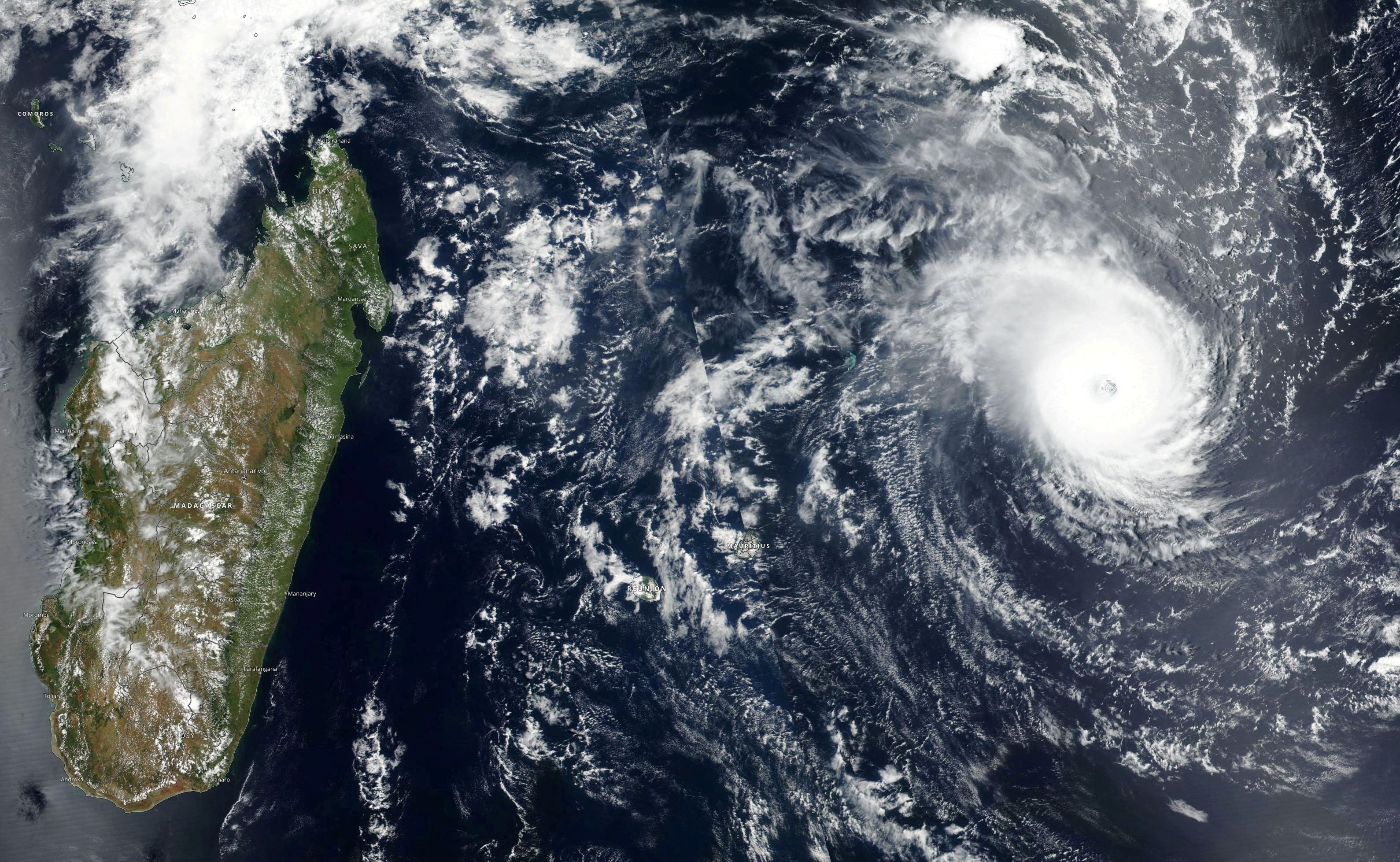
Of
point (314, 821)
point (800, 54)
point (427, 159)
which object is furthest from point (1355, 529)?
point (314, 821)

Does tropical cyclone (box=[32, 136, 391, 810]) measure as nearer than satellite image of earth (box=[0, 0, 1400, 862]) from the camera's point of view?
No

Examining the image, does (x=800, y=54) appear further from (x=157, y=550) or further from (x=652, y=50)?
(x=157, y=550)

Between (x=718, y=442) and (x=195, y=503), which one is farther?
(x=195, y=503)

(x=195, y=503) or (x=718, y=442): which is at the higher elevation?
(x=718, y=442)
